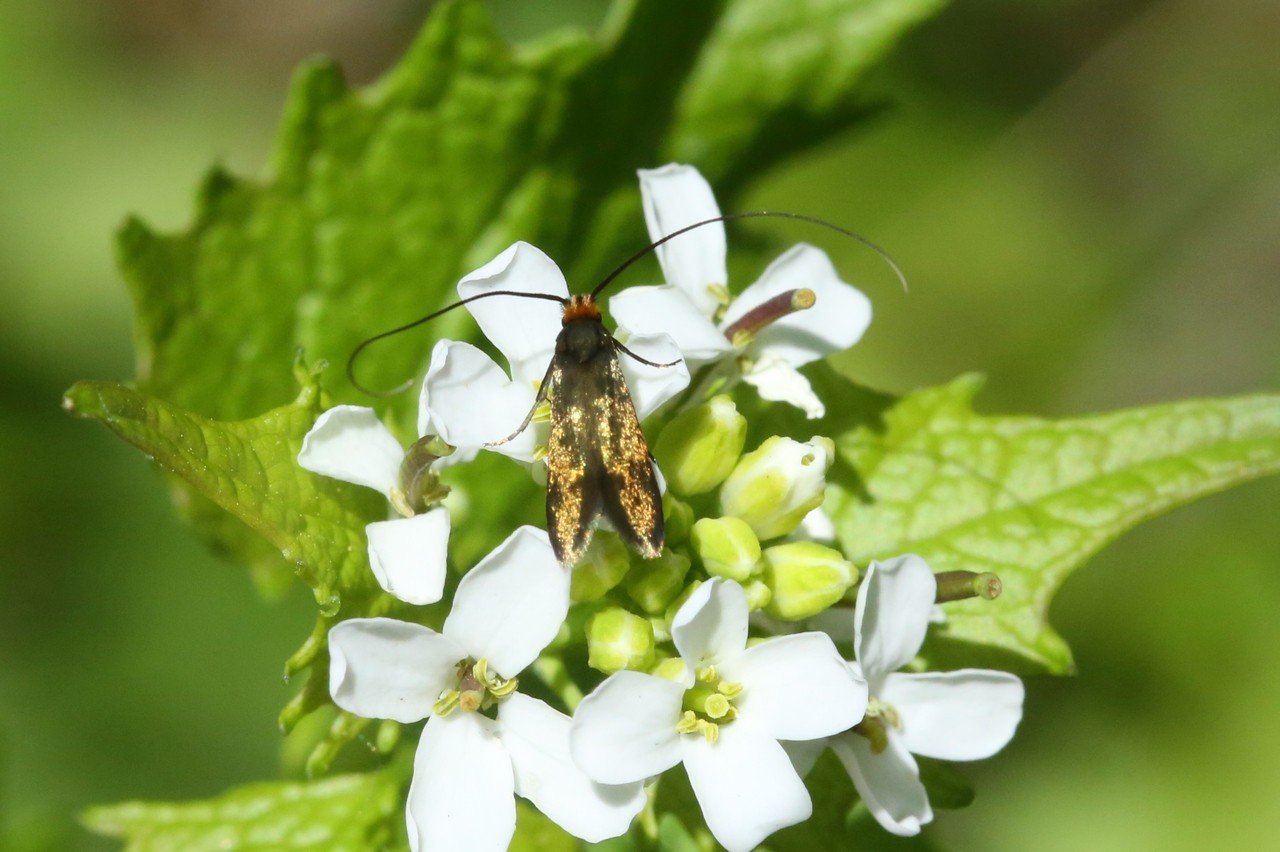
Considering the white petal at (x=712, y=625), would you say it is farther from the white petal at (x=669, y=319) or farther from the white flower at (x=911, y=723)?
the white petal at (x=669, y=319)

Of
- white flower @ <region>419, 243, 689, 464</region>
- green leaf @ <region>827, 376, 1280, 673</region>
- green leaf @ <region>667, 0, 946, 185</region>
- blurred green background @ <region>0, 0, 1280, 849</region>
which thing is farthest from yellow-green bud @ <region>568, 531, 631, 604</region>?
blurred green background @ <region>0, 0, 1280, 849</region>

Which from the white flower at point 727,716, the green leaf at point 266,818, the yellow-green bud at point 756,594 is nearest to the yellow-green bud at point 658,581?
the yellow-green bud at point 756,594

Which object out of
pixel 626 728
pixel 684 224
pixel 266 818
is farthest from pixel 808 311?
pixel 266 818

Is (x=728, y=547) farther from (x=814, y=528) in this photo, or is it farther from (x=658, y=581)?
(x=814, y=528)

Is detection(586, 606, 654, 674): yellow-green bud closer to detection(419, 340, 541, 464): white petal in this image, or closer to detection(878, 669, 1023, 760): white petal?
detection(419, 340, 541, 464): white petal

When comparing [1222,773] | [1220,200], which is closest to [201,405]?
[1222,773]

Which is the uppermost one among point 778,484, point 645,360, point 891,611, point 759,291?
point 759,291

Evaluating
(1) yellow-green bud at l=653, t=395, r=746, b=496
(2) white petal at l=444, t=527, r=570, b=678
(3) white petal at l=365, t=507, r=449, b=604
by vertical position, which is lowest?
(2) white petal at l=444, t=527, r=570, b=678
